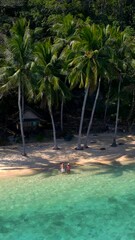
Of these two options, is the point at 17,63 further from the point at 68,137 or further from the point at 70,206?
the point at 70,206

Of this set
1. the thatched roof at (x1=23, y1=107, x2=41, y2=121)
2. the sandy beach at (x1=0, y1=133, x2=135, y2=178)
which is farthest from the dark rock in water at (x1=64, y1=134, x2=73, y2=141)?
the thatched roof at (x1=23, y1=107, x2=41, y2=121)

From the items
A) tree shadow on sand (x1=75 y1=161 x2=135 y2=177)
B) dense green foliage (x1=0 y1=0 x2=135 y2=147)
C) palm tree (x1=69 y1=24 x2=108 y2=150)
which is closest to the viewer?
tree shadow on sand (x1=75 y1=161 x2=135 y2=177)

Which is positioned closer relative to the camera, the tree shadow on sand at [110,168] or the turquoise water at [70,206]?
the turquoise water at [70,206]

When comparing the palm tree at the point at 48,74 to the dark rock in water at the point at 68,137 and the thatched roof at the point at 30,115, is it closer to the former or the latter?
the dark rock in water at the point at 68,137

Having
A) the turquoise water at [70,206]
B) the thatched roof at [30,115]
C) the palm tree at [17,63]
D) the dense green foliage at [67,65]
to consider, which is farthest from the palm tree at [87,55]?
the thatched roof at [30,115]

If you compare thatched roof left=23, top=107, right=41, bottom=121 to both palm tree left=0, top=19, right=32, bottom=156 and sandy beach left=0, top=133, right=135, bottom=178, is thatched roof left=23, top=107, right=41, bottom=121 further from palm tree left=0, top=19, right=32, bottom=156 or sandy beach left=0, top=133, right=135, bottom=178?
palm tree left=0, top=19, right=32, bottom=156

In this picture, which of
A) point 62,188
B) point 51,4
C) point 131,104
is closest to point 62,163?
point 62,188

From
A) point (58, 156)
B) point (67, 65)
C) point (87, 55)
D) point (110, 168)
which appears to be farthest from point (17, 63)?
point (110, 168)
